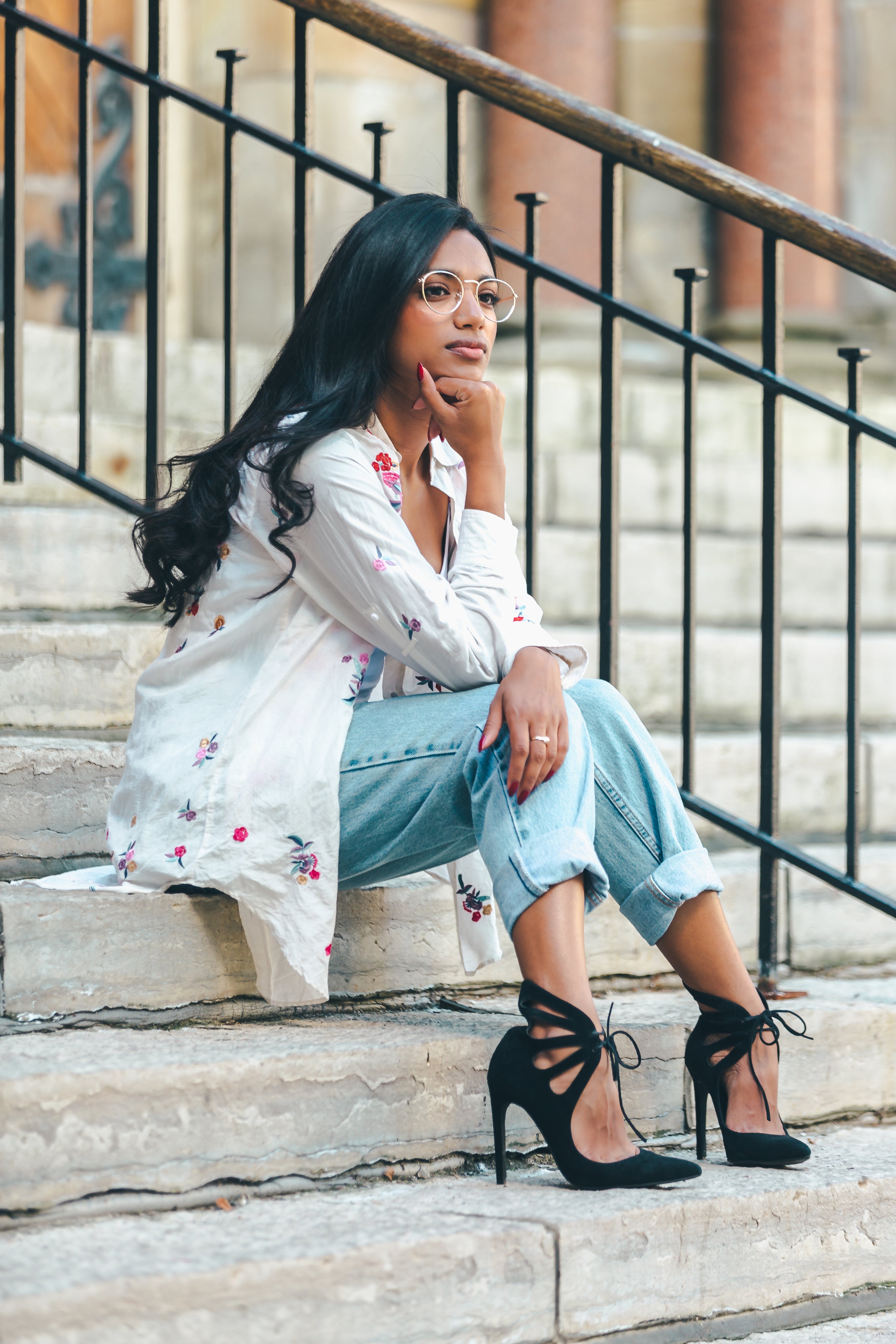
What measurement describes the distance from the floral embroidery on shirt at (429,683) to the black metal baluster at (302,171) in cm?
87

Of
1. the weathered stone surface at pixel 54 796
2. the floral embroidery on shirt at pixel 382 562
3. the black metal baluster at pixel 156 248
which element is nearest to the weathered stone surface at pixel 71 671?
the weathered stone surface at pixel 54 796

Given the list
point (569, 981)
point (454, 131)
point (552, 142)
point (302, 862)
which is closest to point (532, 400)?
point (454, 131)

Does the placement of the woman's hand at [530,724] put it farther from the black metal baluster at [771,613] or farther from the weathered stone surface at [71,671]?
the weathered stone surface at [71,671]

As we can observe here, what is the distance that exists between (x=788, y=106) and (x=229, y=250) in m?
3.38

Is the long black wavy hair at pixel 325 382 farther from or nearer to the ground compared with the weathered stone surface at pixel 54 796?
farther from the ground

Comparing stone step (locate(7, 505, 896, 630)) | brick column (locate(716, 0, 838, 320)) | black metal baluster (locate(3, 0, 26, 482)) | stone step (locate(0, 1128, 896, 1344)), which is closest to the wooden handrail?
black metal baluster (locate(3, 0, 26, 482))

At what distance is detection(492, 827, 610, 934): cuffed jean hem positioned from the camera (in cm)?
202

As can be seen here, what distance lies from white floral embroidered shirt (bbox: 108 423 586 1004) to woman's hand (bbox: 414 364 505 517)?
1.5 inches

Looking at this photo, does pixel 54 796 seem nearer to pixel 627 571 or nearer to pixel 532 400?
pixel 532 400

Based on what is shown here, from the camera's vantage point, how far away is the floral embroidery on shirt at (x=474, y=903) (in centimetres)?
239

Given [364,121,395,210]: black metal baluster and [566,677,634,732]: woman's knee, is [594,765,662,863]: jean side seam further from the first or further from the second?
[364,121,395,210]: black metal baluster

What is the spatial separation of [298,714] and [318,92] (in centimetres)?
389

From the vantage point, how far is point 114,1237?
1.81m

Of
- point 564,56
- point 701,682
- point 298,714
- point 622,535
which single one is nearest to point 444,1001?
point 298,714
